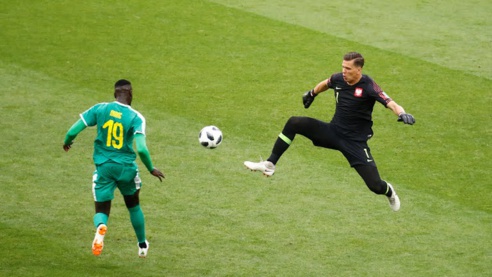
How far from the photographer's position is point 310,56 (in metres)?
20.5

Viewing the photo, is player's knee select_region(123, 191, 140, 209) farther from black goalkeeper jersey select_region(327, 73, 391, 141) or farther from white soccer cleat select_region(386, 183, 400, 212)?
white soccer cleat select_region(386, 183, 400, 212)

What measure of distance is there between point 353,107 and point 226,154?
399 cm

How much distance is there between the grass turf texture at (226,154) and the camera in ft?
42.6

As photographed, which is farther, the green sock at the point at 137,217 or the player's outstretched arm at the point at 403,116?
the green sock at the point at 137,217

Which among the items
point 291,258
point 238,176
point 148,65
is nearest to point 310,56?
point 148,65

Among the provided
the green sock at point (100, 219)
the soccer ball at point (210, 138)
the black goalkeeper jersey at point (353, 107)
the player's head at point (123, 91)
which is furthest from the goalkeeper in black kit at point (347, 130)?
the green sock at point (100, 219)

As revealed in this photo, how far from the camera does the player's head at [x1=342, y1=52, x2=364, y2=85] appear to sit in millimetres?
12406

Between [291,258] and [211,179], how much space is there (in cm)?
284

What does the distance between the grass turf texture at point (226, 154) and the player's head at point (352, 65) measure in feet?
→ 8.11

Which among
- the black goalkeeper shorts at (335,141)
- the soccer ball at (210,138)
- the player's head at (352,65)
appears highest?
the player's head at (352,65)

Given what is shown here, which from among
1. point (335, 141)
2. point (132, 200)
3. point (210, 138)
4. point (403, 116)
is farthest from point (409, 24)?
point (132, 200)

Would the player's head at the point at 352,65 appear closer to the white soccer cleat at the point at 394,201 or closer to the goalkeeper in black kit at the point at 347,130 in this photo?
the goalkeeper in black kit at the point at 347,130

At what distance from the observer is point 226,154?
16250mm

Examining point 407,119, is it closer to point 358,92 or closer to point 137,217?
point 358,92
